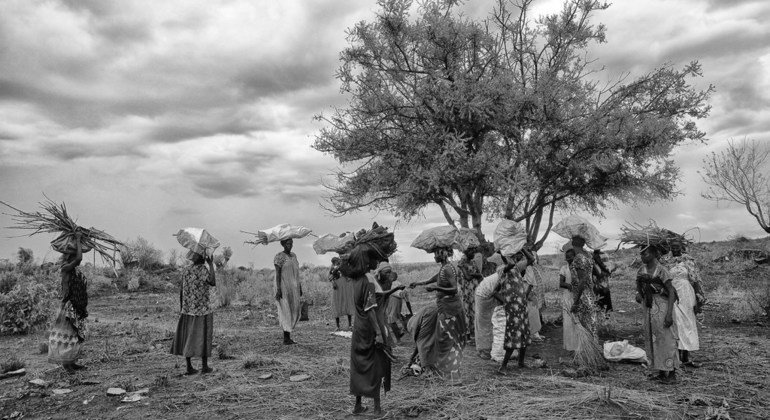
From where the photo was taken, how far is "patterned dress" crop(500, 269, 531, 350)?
841cm

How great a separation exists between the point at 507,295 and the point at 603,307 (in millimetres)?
3481

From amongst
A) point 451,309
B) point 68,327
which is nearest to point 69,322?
point 68,327

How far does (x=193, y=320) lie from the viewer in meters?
8.55

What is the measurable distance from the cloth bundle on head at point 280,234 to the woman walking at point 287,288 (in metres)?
0.16

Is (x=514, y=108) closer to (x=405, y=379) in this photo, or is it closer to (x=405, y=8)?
(x=405, y=8)

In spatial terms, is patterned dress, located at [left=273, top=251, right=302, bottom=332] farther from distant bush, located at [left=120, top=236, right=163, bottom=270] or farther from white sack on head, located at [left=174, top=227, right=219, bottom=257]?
distant bush, located at [left=120, top=236, right=163, bottom=270]

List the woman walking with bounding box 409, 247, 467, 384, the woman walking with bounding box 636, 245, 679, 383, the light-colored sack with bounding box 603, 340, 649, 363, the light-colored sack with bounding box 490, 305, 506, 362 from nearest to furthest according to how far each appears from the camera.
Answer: the woman walking with bounding box 636, 245, 679, 383
the woman walking with bounding box 409, 247, 467, 384
the light-colored sack with bounding box 490, 305, 506, 362
the light-colored sack with bounding box 603, 340, 649, 363

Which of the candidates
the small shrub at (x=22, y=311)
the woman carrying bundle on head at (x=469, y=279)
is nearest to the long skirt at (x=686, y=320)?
the woman carrying bundle on head at (x=469, y=279)

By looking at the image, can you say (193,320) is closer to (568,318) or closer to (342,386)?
(342,386)

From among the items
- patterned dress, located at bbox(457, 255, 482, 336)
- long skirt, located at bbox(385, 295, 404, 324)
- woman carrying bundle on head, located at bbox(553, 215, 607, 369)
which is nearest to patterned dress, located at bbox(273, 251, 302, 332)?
long skirt, located at bbox(385, 295, 404, 324)

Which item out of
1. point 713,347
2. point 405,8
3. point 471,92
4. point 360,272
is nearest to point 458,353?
point 360,272

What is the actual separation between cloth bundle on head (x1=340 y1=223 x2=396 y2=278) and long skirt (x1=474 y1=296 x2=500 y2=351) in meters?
3.76

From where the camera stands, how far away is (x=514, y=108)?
13008 millimetres

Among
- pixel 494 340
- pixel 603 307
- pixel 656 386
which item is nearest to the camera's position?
pixel 656 386
